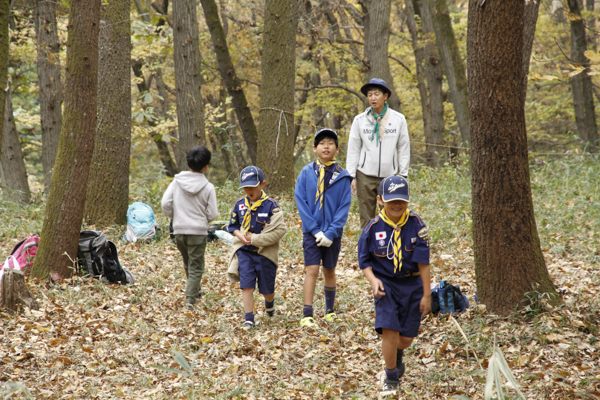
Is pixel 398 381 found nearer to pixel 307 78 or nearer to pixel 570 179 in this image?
pixel 570 179

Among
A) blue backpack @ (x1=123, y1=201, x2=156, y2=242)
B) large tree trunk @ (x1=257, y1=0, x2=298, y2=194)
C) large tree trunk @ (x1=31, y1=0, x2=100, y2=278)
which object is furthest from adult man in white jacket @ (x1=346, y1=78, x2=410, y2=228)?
large tree trunk @ (x1=257, y1=0, x2=298, y2=194)

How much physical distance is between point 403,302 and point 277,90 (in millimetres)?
8205

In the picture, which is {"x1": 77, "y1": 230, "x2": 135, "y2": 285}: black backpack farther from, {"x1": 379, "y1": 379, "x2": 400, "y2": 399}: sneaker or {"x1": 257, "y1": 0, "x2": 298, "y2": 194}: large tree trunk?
{"x1": 257, "y1": 0, "x2": 298, "y2": 194}: large tree trunk

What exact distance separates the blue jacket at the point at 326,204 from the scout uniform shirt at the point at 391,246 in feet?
4.64

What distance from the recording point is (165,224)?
408 inches

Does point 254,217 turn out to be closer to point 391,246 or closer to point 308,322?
point 308,322

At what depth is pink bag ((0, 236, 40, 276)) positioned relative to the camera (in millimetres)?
6835

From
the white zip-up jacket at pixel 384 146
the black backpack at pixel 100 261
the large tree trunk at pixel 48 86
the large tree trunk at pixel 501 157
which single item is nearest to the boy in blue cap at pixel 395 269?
the large tree trunk at pixel 501 157

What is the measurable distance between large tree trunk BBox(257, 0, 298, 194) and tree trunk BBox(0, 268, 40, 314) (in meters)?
6.34

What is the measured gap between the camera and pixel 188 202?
20.4ft

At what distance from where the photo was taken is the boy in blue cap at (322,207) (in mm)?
5500

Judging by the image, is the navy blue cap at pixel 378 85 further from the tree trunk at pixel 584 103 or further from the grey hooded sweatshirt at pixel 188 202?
the tree trunk at pixel 584 103

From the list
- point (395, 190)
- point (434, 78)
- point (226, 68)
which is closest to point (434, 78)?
point (434, 78)

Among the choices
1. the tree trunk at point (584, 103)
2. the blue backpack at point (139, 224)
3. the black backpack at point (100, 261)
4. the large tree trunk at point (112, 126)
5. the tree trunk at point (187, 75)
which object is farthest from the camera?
the tree trunk at point (584, 103)
